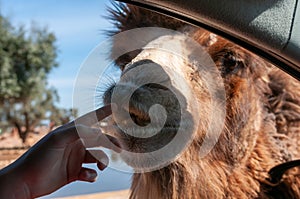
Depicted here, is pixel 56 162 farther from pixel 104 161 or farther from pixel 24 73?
pixel 24 73

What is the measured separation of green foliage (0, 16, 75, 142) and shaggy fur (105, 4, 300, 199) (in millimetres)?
15669

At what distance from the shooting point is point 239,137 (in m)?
2.06

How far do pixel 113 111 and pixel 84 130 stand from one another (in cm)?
16

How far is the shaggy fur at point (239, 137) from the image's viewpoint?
71.1 inches

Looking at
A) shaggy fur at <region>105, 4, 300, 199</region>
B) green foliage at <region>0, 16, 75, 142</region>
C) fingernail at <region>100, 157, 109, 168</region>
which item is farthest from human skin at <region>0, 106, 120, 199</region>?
green foliage at <region>0, 16, 75, 142</region>

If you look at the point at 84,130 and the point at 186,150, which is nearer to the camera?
the point at 84,130

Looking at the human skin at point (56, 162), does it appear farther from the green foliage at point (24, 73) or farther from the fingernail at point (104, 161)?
the green foliage at point (24, 73)

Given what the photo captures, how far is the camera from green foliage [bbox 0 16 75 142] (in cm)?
1795

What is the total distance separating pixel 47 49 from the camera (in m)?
19.4

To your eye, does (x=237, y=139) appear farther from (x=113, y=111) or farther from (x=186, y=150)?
(x=113, y=111)

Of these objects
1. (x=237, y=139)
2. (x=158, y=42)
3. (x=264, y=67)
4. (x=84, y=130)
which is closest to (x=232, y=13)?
(x=84, y=130)

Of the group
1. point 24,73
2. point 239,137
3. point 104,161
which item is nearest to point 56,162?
point 104,161

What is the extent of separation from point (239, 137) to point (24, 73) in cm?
1775

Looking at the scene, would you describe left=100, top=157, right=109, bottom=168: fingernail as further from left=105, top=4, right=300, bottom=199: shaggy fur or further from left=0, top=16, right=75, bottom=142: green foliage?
left=0, top=16, right=75, bottom=142: green foliage
